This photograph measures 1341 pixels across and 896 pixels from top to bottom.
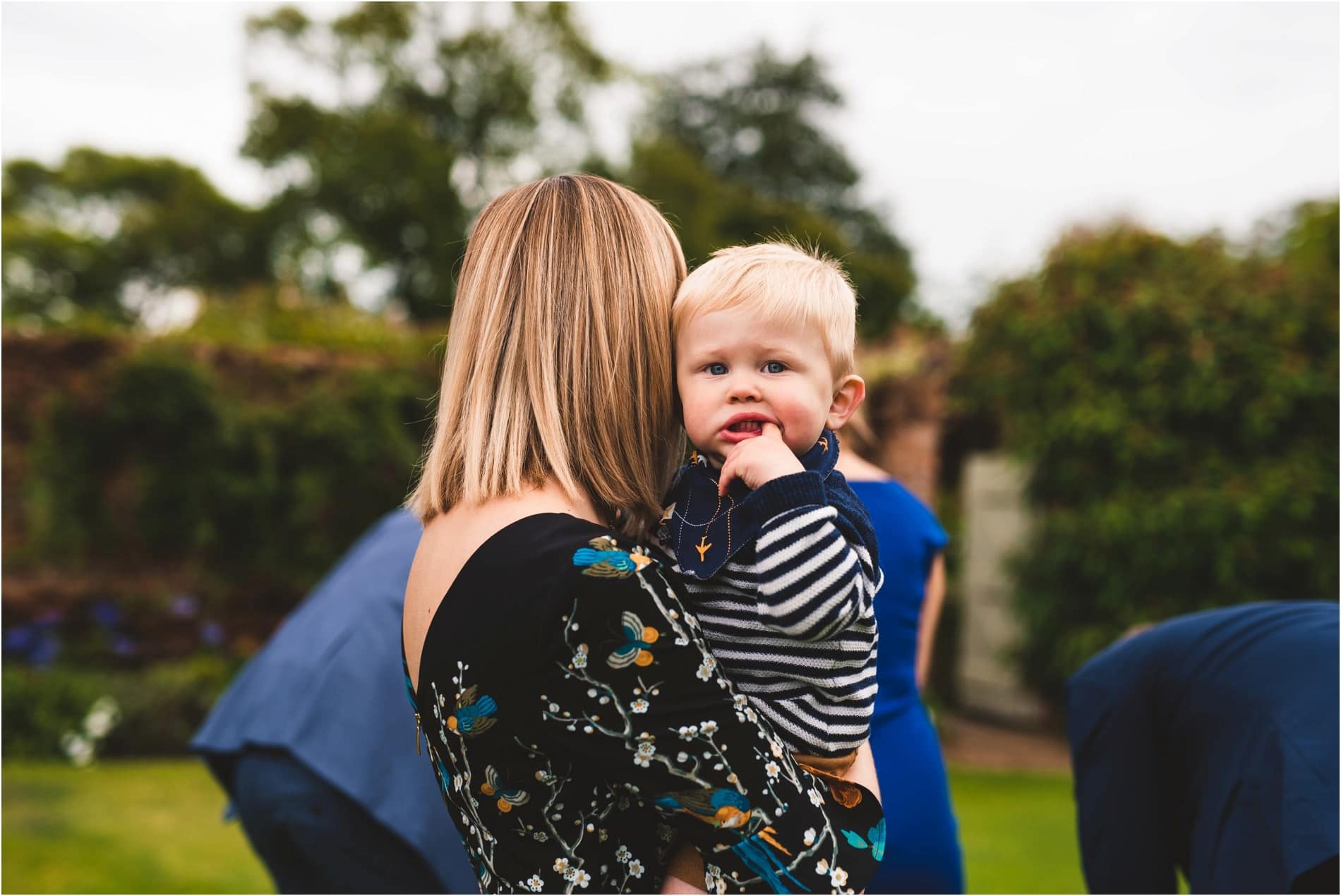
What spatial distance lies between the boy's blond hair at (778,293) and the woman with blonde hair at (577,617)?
8 centimetres

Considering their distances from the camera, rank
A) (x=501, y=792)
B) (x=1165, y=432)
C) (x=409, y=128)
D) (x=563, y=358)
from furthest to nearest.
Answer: (x=409, y=128) < (x=1165, y=432) < (x=563, y=358) < (x=501, y=792)

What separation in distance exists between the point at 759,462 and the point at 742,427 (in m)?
0.11

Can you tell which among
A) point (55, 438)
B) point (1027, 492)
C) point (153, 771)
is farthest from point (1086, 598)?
point (55, 438)

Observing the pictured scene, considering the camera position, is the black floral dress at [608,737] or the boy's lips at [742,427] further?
the boy's lips at [742,427]

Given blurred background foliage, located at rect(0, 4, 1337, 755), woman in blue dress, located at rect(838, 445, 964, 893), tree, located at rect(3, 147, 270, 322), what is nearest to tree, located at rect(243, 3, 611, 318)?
tree, located at rect(3, 147, 270, 322)

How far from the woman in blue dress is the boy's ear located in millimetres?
747

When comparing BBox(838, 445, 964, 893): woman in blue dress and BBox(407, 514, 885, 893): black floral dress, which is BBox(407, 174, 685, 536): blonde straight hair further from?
BBox(838, 445, 964, 893): woman in blue dress


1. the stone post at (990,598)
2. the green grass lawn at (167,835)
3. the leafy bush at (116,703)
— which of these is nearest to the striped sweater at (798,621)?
the green grass lawn at (167,835)

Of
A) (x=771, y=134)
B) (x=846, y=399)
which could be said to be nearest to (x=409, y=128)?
(x=771, y=134)

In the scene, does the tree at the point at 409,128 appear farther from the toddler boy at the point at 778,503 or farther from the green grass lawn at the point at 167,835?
the toddler boy at the point at 778,503

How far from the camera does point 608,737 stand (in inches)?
51.9

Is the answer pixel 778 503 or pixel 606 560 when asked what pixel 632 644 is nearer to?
pixel 606 560

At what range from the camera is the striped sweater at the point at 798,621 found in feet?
4.42

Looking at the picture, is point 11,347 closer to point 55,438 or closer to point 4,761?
point 55,438
